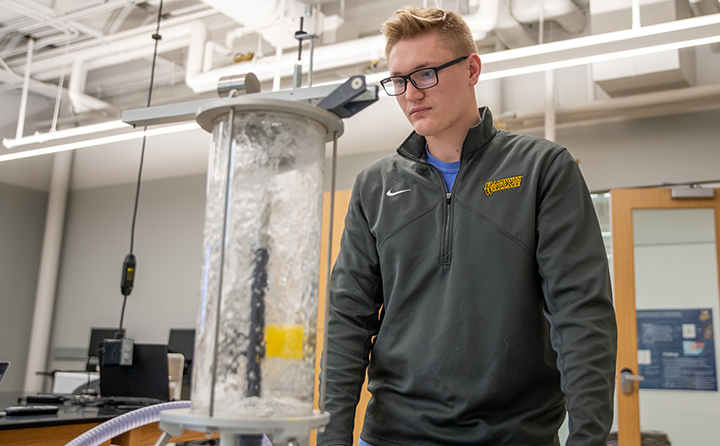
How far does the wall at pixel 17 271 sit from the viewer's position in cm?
739

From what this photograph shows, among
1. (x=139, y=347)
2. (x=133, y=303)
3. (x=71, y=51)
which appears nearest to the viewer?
(x=139, y=347)

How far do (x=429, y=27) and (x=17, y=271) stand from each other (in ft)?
25.2

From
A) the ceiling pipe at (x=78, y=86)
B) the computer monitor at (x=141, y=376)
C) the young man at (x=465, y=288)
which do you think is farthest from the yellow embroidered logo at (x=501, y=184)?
the ceiling pipe at (x=78, y=86)

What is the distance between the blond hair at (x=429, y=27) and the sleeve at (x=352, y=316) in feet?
1.10

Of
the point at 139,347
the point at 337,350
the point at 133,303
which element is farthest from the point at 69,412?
the point at 133,303

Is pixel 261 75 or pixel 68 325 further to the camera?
pixel 68 325

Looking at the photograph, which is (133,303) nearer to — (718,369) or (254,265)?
(718,369)

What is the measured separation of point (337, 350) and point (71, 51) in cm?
655

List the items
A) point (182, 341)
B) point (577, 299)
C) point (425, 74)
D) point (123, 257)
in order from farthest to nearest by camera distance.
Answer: point (123, 257) → point (182, 341) → point (425, 74) → point (577, 299)

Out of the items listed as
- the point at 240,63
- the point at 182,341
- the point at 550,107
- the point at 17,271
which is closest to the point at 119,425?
the point at 550,107

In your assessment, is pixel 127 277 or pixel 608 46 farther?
pixel 127 277

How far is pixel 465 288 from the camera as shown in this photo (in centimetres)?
114

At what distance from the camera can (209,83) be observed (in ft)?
17.8

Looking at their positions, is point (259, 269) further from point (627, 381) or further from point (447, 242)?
point (627, 381)
